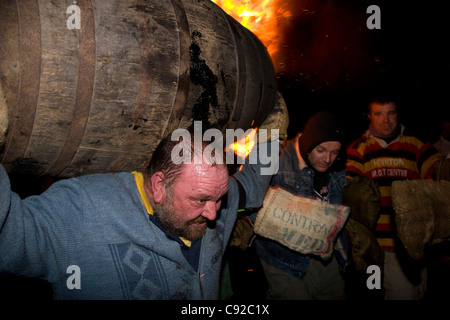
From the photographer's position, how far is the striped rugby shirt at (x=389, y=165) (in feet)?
10.9

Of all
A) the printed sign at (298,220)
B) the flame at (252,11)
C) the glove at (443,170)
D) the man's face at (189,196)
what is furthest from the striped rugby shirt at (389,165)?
the flame at (252,11)

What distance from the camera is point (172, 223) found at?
1.63 metres

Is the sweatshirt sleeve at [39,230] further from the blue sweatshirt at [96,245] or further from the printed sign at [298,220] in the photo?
the printed sign at [298,220]

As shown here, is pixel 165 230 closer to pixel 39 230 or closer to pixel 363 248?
pixel 39 230

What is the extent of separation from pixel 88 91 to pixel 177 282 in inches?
53.3

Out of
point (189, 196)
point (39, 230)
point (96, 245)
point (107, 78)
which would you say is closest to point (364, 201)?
point (189, 196)

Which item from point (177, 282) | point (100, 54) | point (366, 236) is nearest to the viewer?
point (100, 54)

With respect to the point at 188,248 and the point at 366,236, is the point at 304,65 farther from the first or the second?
the point at 188,248

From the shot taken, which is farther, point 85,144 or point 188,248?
point 188,248

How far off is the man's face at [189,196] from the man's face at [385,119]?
3.05 m

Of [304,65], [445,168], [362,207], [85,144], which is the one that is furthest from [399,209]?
[304,65]

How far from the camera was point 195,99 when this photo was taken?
1505 mm

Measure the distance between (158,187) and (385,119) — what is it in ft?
11.5
